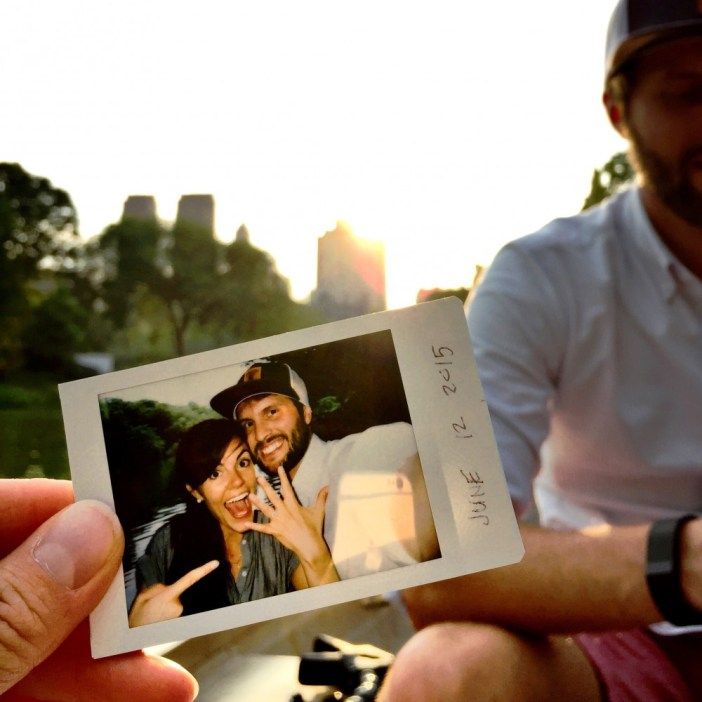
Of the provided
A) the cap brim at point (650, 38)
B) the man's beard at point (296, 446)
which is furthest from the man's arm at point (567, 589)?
the cap brim at point (650, 38)

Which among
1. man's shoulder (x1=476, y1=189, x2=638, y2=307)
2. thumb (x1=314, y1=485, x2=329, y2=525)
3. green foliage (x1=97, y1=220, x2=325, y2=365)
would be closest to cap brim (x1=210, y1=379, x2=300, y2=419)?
thumb (x1=314, y1=485, x2=329, y2=525)

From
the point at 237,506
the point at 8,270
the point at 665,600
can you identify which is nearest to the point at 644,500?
the point at 665,600

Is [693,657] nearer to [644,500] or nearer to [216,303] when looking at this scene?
[644,500]

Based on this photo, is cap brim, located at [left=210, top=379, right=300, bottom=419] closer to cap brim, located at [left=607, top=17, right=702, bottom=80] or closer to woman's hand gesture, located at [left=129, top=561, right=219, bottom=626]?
woman's hand gesture, located at [left=129, top=561, right=219, bottom=626]

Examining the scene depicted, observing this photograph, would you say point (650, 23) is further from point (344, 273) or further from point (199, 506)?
point (344, 273)

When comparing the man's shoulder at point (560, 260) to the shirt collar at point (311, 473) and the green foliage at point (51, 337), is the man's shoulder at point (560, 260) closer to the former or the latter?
the shirt collar at point (311, 473)

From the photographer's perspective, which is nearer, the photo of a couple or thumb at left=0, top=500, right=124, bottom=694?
thumb at left=0, top=500, right=124, bottom=694

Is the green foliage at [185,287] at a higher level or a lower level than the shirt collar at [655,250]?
higher
